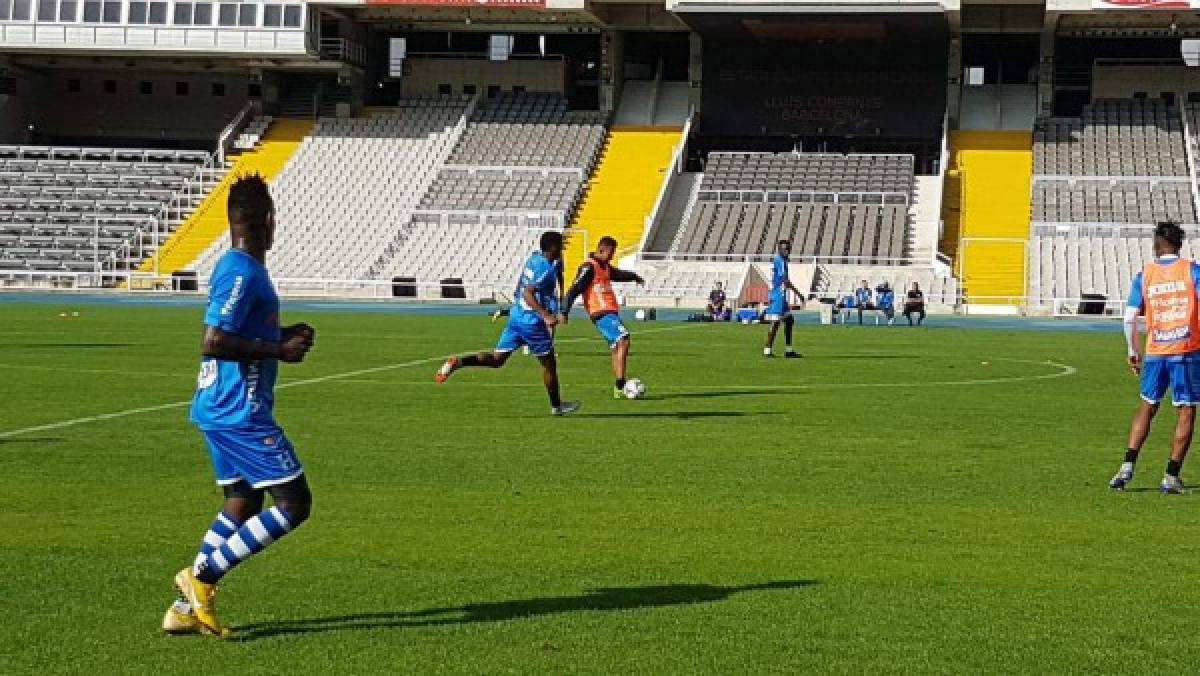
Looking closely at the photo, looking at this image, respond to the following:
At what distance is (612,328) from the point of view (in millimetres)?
23188

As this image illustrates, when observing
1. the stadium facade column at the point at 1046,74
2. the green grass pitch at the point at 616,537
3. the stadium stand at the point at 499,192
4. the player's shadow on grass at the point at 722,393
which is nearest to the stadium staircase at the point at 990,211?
the stadium facade column at the point at 1046,74

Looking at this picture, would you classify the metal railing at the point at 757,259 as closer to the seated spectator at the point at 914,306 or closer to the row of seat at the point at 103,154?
the seated spectator at the point at 914,306

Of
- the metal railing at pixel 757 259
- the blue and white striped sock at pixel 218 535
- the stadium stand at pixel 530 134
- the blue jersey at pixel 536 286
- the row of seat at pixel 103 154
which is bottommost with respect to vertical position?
the blue and white striped sock at pixel 218 535

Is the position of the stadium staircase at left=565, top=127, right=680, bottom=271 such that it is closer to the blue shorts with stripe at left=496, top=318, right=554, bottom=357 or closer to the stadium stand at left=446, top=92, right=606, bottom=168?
the stadium stand at left=446, top=92, right=606, bottom=168

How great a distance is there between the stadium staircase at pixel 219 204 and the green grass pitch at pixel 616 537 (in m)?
44.2

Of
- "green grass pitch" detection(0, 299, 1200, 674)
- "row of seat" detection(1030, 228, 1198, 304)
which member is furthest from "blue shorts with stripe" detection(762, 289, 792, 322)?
"row of seat" detection(1030, 228, 1198, 304)

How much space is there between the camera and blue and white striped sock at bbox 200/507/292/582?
27.1 feet

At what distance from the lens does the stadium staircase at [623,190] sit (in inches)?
2581

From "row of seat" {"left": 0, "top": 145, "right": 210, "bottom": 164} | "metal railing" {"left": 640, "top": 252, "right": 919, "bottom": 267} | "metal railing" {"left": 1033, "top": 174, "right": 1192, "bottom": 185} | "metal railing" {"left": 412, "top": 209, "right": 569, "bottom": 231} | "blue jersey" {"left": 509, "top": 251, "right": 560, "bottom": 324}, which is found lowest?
"blue jersey" {"left": 509, "top": 251, "right": 560, "bottom": 324}

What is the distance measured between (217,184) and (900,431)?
188ft

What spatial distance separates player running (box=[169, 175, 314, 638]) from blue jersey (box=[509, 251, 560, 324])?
1126 cm

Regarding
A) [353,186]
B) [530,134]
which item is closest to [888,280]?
[530,134]

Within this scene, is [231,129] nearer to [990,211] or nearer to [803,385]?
[990,211]

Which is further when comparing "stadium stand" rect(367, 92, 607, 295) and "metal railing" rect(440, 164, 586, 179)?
"metal railing" rect(440, 164, 586, 179)
